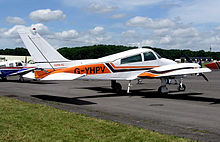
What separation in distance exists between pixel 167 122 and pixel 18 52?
160 metres

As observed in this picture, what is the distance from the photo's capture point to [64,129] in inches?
311

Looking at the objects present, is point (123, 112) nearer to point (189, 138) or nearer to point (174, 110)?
point (174, 110)

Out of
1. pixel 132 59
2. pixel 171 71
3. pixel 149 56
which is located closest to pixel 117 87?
pixel 132 59

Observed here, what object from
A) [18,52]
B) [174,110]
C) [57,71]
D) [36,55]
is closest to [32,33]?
[36,55]

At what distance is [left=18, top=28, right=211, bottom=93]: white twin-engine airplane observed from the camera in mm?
15250

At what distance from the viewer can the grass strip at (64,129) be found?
23.0 ft

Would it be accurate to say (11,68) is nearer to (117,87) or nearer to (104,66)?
(117,87)

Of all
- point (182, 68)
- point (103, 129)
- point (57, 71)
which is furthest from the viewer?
point (182, 68)

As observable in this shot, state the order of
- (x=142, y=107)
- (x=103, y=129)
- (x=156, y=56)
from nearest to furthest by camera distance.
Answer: (x=103, y=129) < (x=142, y=107) < (x=156, y=56)

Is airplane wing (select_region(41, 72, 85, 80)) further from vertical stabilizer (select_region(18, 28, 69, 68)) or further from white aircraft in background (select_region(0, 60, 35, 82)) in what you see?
white aircraft in background (select_region(0, 60, 35, 82))

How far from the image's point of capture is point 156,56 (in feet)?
57.7

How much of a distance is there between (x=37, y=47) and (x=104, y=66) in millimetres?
4123

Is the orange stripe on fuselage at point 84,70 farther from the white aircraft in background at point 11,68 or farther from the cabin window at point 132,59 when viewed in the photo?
the white aircraft in background at point 11,68

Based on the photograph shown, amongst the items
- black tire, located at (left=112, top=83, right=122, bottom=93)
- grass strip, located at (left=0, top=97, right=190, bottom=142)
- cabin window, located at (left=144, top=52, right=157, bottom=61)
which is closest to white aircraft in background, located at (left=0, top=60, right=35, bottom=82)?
black tire, located at (left=112, top=83, right=122, bottom=93)
